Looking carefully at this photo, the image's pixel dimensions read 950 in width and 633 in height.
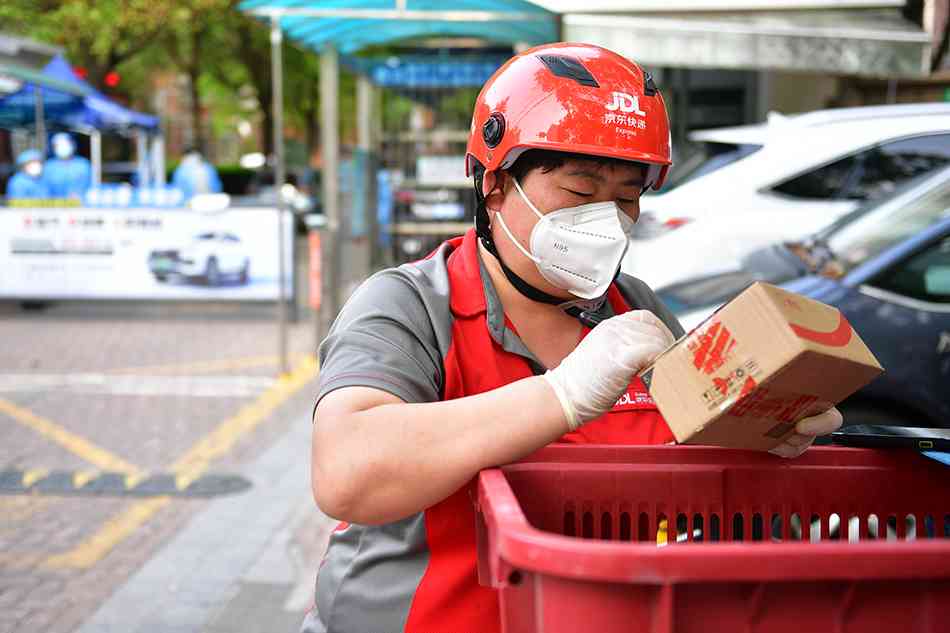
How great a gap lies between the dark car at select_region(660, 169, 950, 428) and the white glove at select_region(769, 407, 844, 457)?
2972 millimetres

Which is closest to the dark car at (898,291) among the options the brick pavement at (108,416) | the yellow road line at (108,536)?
the brick pavement at (108,416)

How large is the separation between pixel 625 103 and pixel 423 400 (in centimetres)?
64

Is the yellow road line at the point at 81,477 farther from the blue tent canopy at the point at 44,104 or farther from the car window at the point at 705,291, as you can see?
the blue tent canopy at the point at 44,104

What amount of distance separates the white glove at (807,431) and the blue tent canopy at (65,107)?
1894 centimetres

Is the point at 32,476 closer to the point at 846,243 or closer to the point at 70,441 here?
the point at 70,441

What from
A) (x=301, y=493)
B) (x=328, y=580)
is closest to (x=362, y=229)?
(x=301, y=493)

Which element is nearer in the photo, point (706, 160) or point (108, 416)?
point (706, 160)

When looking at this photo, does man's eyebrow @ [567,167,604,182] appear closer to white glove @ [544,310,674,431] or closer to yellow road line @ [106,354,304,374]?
white glove @ [544,310,674,431]

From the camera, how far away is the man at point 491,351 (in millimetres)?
1686

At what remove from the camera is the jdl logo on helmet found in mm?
1975

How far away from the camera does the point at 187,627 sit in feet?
14.5

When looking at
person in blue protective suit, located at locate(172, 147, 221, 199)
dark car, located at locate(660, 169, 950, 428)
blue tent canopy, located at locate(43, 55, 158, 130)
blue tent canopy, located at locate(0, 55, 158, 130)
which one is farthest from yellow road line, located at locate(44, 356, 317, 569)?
blue tent canopy, located at locate(43, 55, 158, 130)

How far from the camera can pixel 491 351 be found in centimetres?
204

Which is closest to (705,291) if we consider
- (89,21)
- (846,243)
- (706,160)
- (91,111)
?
(846,243)
